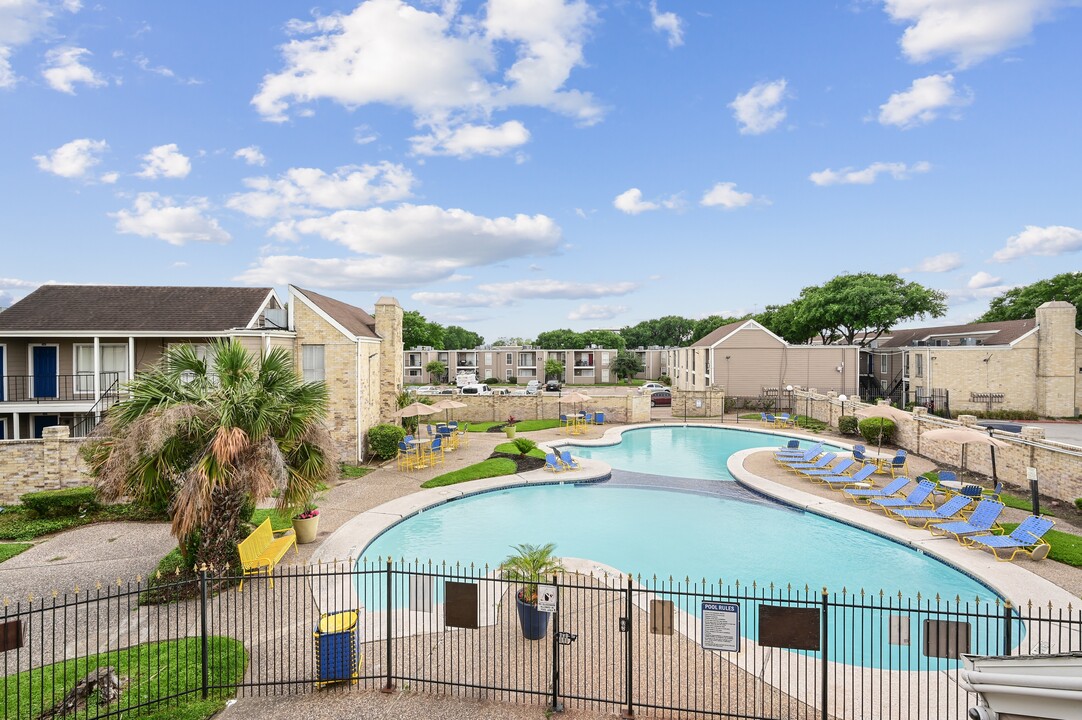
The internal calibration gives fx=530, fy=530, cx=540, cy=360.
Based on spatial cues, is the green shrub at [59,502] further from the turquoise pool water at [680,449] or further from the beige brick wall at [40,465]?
the turquoise pool water at [680,449]

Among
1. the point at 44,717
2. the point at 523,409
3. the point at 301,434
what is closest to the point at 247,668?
the point at 44,717

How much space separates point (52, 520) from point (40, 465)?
3.25 metres

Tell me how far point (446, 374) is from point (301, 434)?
69172 millimetres

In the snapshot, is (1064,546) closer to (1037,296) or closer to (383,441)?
(383,441)

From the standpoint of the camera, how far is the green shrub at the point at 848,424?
30.3 metres

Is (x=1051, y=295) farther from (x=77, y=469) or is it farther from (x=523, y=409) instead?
(x=77, y=469)

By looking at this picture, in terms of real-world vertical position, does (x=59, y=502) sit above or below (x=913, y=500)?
above

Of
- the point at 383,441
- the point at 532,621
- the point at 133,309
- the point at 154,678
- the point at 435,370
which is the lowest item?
the point at 154,678

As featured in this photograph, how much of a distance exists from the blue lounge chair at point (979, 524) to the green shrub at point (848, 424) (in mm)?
16813

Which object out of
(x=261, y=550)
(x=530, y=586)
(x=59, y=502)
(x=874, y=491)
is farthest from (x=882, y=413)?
(x=59, y=502)

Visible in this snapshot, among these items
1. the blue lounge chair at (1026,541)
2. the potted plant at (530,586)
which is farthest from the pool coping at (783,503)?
the potted plant at (530,586)

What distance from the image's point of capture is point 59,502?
15.9m

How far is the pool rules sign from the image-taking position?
7.05 meters

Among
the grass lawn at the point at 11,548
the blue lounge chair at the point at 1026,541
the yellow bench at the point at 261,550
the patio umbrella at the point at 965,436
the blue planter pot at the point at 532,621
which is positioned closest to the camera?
the blue planter pot at the point at 532,621
